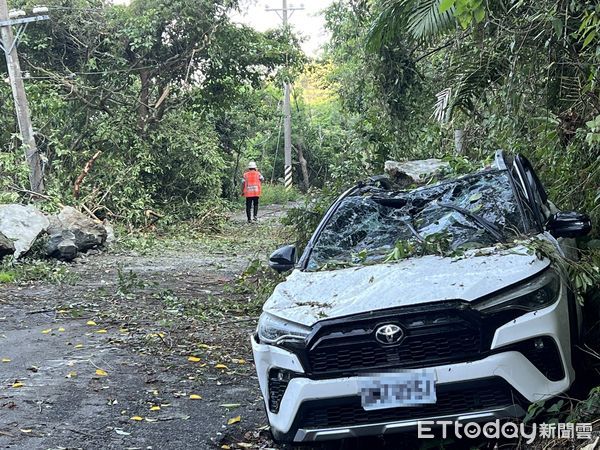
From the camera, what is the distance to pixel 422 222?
4.97 meters

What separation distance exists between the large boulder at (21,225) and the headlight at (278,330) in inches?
370

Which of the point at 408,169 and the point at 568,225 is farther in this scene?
the point at 408,169

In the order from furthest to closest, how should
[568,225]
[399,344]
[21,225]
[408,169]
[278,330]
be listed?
[21,225]
[408,169]
[568,225]
[278,330]
[399,344]

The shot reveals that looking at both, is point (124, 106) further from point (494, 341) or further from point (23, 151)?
point (494, 341)

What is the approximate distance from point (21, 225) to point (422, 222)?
10.0m

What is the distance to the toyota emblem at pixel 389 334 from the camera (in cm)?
370

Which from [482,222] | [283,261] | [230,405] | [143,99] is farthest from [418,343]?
[143,99]

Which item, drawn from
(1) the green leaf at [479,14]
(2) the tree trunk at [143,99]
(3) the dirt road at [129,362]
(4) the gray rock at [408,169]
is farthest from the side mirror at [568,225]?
(2) the tree trunk at [143,99]

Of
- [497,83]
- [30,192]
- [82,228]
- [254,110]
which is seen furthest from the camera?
[254,110]

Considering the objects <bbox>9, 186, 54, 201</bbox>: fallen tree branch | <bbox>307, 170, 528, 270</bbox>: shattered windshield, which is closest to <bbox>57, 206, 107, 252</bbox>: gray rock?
<bbox>9, 186, 54, 201</bbox>: fallen tree branch

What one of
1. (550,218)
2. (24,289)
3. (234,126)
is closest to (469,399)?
(550,218)

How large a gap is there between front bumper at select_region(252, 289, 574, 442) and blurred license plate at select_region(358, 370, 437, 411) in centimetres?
5

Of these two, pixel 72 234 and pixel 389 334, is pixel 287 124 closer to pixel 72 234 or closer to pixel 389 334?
pixel 72 234

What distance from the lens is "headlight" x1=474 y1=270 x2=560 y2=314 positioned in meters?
3.69
